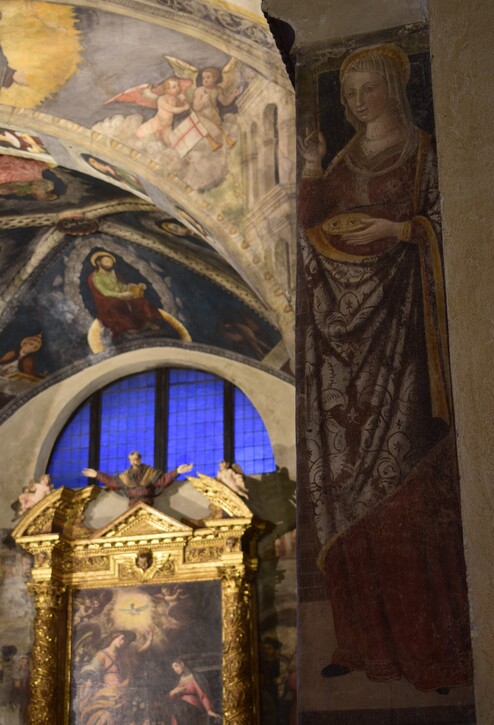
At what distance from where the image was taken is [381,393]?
479cm

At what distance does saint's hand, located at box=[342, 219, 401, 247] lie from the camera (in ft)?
16.8

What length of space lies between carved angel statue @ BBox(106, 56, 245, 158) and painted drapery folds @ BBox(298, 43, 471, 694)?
14.7 feet

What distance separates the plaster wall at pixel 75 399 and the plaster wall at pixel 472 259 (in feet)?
32.8

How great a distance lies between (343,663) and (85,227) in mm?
9323

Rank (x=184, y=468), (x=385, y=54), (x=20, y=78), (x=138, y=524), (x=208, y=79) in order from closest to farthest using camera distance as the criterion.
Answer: (x=385, y=54)
(x=208, y=79)
(x=20, y=78)
(x=138, y=524)
(x=184, y=468)

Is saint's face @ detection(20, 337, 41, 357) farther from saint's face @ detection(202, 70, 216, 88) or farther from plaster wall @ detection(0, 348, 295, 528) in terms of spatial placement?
saint's face @ detection(202, 70, 216, 88)

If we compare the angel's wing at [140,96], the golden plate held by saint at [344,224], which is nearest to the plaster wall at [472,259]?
the golden plate held by saint at [344,224]

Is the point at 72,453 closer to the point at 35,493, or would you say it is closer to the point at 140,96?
the point at 35,493

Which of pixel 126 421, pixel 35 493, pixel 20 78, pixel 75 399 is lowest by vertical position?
pixel 35 493

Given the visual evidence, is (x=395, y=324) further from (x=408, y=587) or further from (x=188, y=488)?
(x=188, y=488)

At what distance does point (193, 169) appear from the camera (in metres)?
10.2

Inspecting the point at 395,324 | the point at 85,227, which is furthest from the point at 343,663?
the point at 85,227

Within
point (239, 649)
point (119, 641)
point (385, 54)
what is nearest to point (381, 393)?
point (385, 54)

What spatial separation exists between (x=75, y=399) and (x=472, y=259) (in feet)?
39.0
